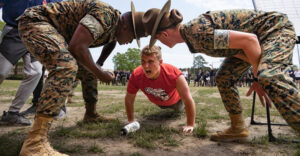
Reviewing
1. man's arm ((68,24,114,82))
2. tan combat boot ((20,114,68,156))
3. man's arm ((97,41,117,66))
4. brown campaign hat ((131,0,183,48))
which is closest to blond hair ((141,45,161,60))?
man's arm ((97,41,117,66))

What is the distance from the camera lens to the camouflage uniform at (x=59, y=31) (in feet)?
6.23

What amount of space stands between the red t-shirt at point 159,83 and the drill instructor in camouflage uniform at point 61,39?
3.64 ft

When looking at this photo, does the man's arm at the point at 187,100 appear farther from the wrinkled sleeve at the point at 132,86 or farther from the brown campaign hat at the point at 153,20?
the brown campaign hat at the point at 153,20

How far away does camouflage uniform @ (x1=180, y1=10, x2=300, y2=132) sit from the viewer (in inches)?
63.3

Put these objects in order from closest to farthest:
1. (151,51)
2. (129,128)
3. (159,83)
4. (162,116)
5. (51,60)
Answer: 1. (51,60)
2. (129,128)
3. (151,51)
4. (159,83)
5. (162,116)

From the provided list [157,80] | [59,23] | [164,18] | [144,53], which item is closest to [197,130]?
[157,80]

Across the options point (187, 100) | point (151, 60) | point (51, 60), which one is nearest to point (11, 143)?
point (51, 60)

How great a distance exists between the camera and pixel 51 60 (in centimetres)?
196

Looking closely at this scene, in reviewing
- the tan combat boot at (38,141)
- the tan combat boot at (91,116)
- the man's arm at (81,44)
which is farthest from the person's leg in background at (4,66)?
the man's arm at (81,44)

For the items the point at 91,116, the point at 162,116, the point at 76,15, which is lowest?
the point at 162,116

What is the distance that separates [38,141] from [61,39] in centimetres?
103

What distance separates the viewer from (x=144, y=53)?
310 cm

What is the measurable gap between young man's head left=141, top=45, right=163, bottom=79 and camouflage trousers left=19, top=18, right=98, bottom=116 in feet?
4.25

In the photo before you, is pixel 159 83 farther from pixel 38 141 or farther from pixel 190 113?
pixel 38 141
